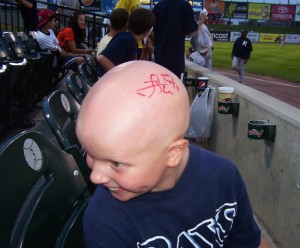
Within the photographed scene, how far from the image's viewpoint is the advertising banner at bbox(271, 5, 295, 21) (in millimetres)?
60938

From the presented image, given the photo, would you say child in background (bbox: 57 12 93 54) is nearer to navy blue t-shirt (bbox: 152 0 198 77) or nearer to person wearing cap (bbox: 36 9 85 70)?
person wearing cap (bbox: 36 9 85 70)

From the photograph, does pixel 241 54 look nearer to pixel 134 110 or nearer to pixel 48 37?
pixel 48 37

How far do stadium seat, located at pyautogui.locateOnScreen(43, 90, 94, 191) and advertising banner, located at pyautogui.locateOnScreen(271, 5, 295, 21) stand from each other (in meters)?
63.7

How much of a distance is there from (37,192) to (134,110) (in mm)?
553

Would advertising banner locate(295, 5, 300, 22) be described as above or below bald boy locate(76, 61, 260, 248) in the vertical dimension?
below

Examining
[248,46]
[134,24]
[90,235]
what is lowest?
[248,46]

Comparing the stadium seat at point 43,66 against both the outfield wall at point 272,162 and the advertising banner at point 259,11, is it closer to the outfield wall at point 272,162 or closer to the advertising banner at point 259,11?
the outfield wall at point 272,162

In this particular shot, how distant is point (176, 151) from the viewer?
894 millimetres

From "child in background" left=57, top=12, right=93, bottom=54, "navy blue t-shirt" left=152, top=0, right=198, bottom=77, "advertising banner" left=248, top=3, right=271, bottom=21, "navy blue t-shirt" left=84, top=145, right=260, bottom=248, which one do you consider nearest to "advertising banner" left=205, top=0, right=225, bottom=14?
"advertising banner" left=248, top=3, right=271, bottom=21

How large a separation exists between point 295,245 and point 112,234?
1606 mm

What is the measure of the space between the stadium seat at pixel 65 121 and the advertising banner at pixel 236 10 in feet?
203

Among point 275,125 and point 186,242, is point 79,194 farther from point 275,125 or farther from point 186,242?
point 275,125

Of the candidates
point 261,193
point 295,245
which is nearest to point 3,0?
point 261,193

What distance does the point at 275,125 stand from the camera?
2498 mm
